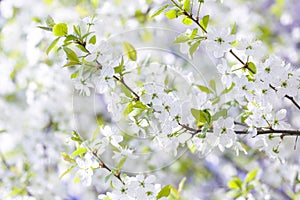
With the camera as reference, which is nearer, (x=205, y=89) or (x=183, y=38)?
(x=183, y=38)

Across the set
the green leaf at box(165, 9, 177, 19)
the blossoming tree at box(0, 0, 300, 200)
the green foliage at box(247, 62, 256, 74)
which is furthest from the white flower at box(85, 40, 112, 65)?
the green foliage at box(247, 62, 256, 74)

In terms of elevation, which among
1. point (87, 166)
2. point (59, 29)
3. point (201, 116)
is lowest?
point (87, 166)

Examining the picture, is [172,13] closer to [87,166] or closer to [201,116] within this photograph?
[201,116]

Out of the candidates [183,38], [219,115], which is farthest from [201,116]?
[183,38]

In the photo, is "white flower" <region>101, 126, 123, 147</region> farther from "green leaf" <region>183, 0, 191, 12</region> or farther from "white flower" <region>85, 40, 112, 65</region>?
"green leaf" <region>183, 0, 191, 12</region>

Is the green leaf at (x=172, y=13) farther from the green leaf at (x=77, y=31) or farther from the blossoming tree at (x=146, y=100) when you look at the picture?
the green leaf at (x=77, y=31)

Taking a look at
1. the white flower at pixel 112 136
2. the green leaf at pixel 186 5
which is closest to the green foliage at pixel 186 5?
the green leaf at pixel 186 5

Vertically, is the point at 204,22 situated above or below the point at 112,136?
above

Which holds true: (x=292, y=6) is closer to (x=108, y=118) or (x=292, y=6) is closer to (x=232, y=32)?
(x=108, y=118)
